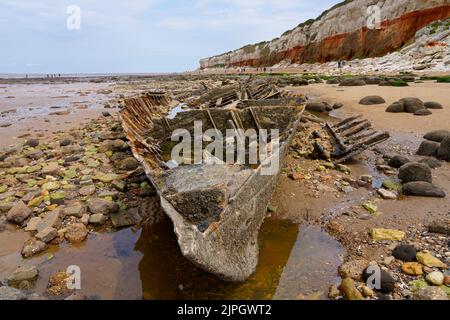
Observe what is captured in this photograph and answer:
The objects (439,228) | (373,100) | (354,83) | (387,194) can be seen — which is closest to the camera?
(439,228)

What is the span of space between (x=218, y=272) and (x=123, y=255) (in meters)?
1.84

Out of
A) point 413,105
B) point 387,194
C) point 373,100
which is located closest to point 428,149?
point 387,194

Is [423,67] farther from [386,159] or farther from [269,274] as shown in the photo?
[269,274]

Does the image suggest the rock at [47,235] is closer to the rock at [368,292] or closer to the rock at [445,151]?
the rock at [368,292]

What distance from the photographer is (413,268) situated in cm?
364

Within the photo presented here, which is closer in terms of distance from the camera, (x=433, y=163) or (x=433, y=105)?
(x=433, y=163)

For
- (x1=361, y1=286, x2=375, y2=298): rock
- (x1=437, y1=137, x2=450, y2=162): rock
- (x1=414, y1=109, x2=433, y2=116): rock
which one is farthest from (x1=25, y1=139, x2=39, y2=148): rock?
(x1=414, y1=109, x2=433, y2=116): rock

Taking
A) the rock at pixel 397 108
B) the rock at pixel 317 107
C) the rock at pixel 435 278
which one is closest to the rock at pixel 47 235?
the rock at pixel 435 278

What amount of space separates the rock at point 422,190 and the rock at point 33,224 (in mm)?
6446

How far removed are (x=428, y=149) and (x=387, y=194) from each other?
3.04 meters

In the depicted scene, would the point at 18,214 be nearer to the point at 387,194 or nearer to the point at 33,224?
the point at 33,224

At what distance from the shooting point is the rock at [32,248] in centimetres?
432

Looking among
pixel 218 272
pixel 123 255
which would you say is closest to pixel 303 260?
pixel 218 272

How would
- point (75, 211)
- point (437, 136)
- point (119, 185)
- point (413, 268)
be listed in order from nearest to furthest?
1. point (413, 268)
2. point (75, 211)
3. point (119, 185)
4. point (437, 136)
